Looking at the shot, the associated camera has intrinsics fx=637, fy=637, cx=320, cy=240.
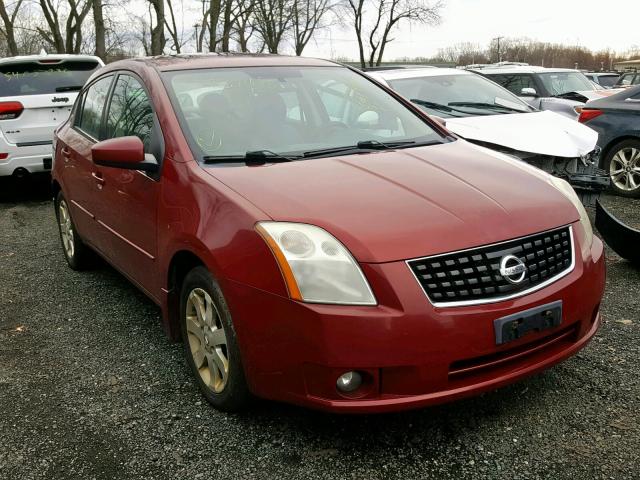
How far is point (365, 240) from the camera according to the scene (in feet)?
7.61

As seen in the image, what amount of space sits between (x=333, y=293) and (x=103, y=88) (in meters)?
2.86

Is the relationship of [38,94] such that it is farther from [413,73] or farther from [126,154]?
[126,154]

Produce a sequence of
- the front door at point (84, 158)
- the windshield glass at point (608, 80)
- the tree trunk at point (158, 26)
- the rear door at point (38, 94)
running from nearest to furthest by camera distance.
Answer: the front door at point (84, 158)
the rear door at point (38, 94)
the windshield glass at point (608, 80)
the tree trunk at point (158, 26)

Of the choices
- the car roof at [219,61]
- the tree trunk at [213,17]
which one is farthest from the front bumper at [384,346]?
the tree trunk at [213,17]

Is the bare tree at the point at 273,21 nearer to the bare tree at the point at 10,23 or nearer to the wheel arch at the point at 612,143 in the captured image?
the bare tree at the point at 10,23

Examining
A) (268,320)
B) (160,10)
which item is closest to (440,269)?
(268,320)

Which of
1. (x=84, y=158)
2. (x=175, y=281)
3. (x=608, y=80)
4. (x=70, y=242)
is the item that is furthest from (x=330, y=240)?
(x=608, y=80)

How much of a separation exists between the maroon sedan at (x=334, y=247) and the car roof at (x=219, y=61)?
1.7 inches

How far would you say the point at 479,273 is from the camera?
2.33 meters

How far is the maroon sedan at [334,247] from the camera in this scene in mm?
2266

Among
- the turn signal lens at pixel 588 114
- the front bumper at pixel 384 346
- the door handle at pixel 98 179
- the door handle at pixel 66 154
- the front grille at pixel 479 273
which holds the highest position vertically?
the turn signal lens at pixel 588 114

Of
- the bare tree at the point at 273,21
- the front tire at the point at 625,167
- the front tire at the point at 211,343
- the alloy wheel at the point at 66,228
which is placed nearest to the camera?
the front tire at the point at 211,343

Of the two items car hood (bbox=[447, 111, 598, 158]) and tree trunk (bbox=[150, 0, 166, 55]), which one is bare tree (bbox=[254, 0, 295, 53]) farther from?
car hood (bbox=[447, 111, 598, 158])

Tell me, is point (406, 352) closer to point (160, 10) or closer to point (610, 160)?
point (610, 160)
